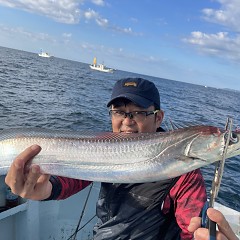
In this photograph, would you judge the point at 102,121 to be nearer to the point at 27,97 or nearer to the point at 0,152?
the point at 27,97

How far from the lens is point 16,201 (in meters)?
5.69

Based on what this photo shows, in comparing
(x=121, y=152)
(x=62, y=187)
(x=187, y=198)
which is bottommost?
(x=62, y=187)

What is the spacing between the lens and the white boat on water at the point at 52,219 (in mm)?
5512

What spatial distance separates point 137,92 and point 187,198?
1299 millimetres

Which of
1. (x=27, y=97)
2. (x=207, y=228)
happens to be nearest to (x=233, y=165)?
(x=207, y=228)

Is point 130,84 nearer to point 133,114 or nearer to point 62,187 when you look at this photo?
point 133,114

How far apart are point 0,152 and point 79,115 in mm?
19389

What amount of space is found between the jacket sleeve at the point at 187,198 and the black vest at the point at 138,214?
0.08 m

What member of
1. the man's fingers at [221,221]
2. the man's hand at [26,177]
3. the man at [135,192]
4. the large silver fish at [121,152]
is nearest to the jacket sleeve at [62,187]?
the man at [135,192]

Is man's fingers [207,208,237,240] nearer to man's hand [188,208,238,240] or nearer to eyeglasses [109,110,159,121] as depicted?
man's hand [188,208,238,240]

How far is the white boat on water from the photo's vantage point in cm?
551

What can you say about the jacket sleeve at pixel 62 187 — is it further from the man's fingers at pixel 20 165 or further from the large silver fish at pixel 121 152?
the man's fingers at pixel 20 165

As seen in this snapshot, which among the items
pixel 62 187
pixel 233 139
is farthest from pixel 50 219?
pixel 233 139

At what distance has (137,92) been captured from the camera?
3.48 meters
